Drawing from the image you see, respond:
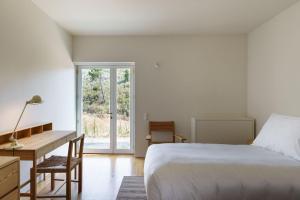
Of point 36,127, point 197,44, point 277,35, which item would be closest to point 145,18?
point 197,44

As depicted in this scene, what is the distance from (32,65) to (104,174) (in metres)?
2.06

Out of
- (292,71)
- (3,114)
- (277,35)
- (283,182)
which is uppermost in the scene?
(277,35)

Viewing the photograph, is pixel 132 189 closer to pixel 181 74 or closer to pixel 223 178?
pixel 223 178

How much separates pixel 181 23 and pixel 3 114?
10.3 feet

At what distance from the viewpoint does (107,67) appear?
5.92 meters

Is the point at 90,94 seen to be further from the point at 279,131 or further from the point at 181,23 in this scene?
the point at 279,131

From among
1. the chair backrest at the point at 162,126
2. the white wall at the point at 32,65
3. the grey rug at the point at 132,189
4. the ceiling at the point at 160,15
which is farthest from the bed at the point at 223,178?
the chair backrest at the point at 162,126

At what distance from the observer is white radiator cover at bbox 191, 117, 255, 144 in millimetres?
5180

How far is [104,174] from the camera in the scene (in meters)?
4.52

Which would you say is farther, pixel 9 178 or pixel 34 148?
pixel 34 148

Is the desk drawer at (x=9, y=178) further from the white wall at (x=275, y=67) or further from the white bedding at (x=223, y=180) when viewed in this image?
the white wall at (x=275, y=67)

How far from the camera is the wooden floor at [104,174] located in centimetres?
367

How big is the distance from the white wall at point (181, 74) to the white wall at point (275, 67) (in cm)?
34

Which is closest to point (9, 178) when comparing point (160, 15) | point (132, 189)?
point (132, 189)
